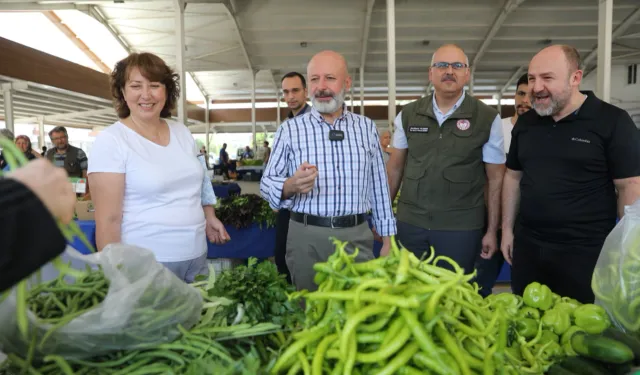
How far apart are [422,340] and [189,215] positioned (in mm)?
1470

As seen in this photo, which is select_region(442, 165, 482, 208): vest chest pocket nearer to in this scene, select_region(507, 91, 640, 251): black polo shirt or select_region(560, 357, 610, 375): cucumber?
select_region(507, 91, 640, 251): black polo shirt

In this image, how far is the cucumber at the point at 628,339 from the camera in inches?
48.5

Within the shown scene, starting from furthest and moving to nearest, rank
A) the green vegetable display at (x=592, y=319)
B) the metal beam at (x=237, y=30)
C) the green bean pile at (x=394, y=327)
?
1. the metal beam at (x=237, y=30)
2. the green vegetable display at (x=592, y=319)
3. the green bean pile at (x=394, y=327)

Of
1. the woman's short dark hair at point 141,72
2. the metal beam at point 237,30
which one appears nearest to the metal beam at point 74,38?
the metal beam at point 237,30

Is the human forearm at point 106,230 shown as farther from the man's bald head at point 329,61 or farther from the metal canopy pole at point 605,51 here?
the metal canopy pole at point 605,51

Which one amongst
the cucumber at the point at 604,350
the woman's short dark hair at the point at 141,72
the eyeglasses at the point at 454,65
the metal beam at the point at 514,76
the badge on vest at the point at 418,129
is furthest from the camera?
the metal beam at the point at 514,76

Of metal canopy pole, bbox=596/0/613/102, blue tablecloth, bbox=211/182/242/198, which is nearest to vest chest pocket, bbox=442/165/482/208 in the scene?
metal canopy pole, bbox=596/0/613/102

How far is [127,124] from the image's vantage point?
2025 mm

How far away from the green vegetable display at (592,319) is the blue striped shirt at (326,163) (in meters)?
1.18

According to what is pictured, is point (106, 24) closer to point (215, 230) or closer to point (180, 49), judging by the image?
point (180, 49)

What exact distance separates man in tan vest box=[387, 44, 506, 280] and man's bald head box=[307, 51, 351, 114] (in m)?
0.68

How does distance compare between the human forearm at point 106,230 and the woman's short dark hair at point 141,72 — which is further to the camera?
the woman's short dark hair at point 141,72

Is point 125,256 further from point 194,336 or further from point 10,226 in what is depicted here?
point 10,226

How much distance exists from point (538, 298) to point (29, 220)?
5.67 ft
